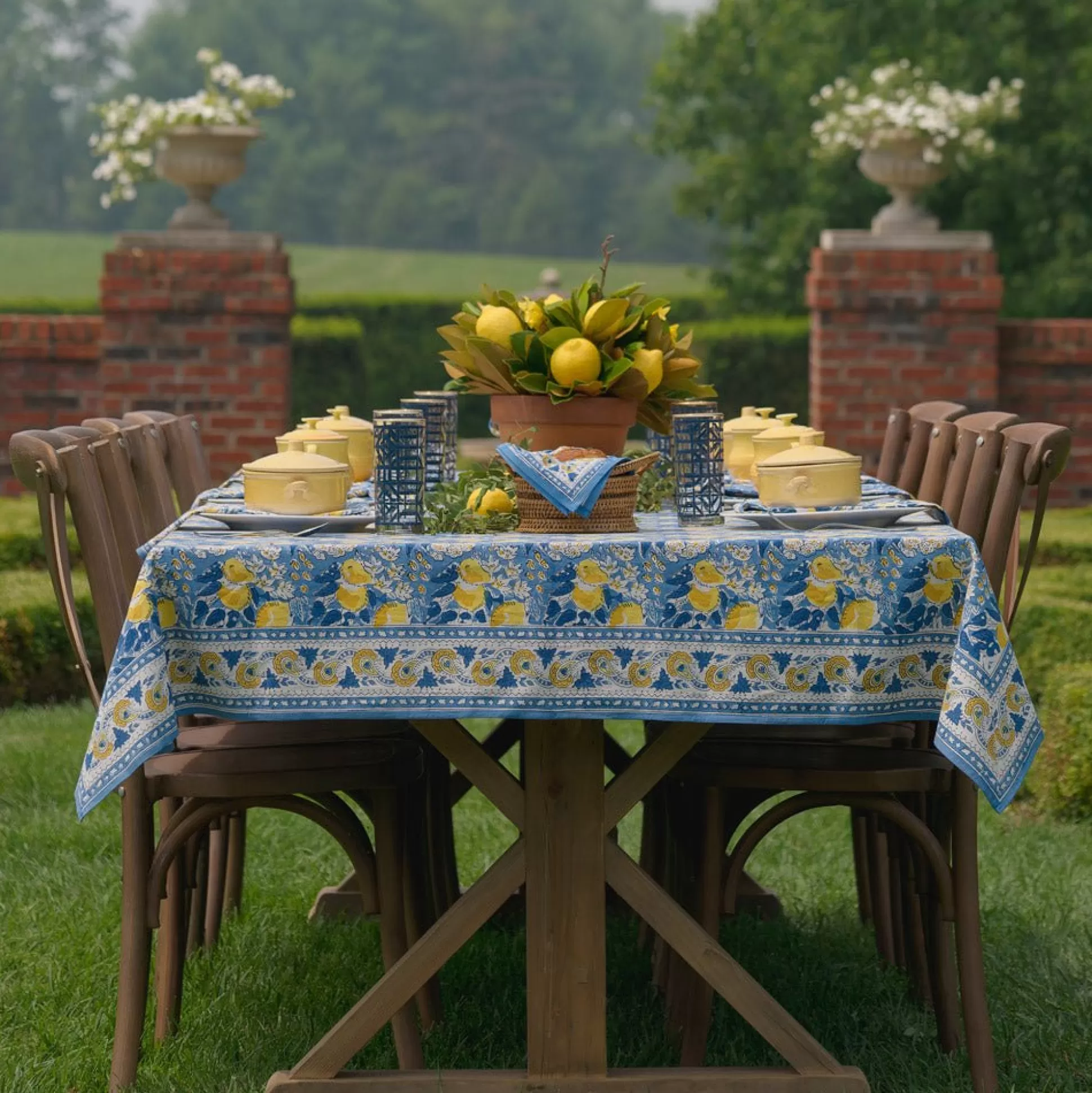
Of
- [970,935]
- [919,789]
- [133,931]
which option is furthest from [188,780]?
[970,935]

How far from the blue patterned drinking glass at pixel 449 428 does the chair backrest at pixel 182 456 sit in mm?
717

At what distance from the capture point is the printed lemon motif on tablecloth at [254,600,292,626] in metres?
2.56

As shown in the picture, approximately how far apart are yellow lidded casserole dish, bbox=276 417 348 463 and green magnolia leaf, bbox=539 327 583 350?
48 centimetres

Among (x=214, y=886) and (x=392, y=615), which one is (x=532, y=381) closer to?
(x=392, y=615)

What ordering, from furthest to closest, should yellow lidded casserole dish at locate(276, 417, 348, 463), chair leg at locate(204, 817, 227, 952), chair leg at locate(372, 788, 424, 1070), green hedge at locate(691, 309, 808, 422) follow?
1. green hedge at locate(691, 309, 808, 422)
2. chair leg at locate(204, 817, 227, 952)
3. yellow lidded casserole dish at locate(276, 417, 348, 463)
4. chair leg at locate(372, 788, 424, 1070)

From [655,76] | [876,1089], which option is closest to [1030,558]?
[876,1089]

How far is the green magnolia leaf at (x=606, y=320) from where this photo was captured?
2961 mm

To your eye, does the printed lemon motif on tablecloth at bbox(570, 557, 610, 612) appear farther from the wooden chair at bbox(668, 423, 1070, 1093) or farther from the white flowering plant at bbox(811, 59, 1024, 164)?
the white flowering plant at bbox(811, 59, 1024, 164)

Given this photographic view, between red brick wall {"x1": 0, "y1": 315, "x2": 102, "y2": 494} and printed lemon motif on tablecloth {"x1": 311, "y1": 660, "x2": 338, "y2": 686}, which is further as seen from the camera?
red brick wall {"x1": 0, "y1": 315, "x2": 102, "y2": 494}

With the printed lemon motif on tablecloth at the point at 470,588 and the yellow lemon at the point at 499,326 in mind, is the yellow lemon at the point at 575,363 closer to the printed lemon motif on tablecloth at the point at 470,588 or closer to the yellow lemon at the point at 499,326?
the yellow lemon at the point at 499,326

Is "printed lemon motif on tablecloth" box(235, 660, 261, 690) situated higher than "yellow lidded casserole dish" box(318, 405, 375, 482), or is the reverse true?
"yellow lidded casserole dish" box(318, 405, 375, 482)

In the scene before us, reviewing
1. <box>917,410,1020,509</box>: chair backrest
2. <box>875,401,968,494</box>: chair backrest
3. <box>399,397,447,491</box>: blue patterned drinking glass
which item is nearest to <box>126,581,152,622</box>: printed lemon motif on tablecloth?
<box>399,397,447,491</box>: blue patterned drinking glass

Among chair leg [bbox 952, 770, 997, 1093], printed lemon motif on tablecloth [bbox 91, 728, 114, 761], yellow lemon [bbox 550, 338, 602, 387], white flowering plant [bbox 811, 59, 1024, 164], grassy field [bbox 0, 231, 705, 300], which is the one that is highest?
white flowering plant [bbox 811, 59, 1024, 164]

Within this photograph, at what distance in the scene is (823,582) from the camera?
2.56 metres
